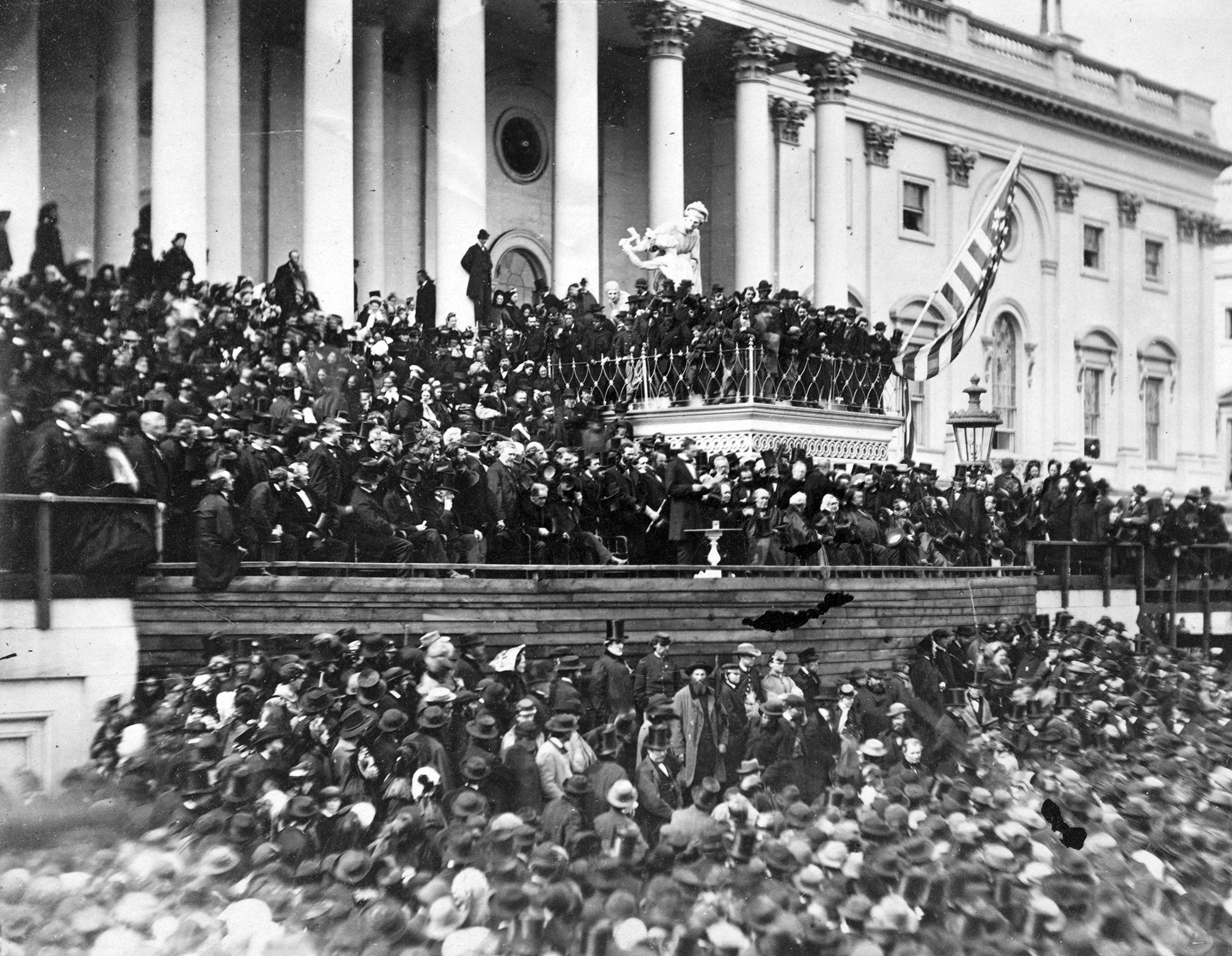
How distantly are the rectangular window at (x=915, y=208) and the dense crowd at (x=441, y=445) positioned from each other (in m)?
15.3

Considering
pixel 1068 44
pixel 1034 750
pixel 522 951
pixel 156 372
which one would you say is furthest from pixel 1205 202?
pixel 522 951

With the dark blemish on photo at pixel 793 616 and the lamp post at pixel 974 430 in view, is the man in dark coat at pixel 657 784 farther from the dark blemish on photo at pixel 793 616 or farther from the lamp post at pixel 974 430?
the lamp post at pixel 974 430

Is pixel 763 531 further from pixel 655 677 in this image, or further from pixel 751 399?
pixel 751 399

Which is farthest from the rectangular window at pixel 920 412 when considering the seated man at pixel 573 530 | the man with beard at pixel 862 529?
the seated man at pixel 573 530

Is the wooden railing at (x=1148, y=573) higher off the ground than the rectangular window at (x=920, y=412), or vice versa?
the rectangular window at (x=920, y=412)

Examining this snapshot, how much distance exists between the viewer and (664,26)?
31.3 m

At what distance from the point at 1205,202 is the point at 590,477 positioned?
27.2 meters

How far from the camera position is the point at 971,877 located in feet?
43.4

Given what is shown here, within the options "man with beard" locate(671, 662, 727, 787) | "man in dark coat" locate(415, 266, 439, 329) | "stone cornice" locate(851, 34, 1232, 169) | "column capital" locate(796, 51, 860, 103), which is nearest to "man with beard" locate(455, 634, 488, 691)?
"man with beard" locate(671, 662, 727, 787)

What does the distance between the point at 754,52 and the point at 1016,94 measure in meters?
8.02

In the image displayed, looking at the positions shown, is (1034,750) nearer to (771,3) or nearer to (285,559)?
(285,559)

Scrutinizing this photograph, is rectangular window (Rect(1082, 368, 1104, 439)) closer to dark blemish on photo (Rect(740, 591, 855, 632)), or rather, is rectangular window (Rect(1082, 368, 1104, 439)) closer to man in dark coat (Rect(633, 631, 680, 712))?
dark blemish on photo (Rect(740, 591, 855, 632))

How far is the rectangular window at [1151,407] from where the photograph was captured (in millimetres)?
37812

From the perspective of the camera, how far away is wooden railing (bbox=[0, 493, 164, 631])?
12.6 meters
